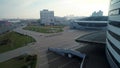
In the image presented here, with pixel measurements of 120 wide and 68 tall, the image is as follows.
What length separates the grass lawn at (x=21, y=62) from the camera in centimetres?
3798

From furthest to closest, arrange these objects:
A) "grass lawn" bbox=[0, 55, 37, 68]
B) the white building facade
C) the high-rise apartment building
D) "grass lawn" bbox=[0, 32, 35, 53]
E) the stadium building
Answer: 1. the white building facade
2. the stadium building
3. "grass lawn" bbox=[0, 32, 35, 53]
4. "grass lawn" bbox=[0, 55, 37, 68]
5. the high-rise apartment building

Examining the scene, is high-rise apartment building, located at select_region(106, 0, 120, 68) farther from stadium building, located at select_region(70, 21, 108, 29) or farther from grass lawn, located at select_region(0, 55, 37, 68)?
stadium building, located at select_region(70, 21, 108, 29)

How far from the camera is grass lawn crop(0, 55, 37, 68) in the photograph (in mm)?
37981

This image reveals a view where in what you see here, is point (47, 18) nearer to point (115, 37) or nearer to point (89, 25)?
point (89, 25)

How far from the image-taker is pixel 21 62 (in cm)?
4041

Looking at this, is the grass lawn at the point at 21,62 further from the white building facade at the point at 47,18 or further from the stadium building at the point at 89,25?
the white building facade at the point at 47,18

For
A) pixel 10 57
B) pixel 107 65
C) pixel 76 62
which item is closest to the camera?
pixel 107 65

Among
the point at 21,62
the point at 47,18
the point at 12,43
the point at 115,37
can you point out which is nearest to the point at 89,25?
the point at 12,43

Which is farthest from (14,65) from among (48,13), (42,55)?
(48,13)

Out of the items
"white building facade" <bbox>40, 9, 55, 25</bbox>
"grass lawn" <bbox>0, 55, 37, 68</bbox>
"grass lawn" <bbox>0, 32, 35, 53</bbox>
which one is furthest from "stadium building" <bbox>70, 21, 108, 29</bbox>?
"grass lawn" <bbox>0, 55, 37, 68</bbox>

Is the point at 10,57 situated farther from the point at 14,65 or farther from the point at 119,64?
the point at 119,64

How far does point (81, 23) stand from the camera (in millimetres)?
115750

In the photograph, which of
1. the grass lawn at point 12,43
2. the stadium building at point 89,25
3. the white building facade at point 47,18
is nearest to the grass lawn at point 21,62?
the grass lawn at point 12,43

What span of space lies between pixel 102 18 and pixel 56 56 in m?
81.3
